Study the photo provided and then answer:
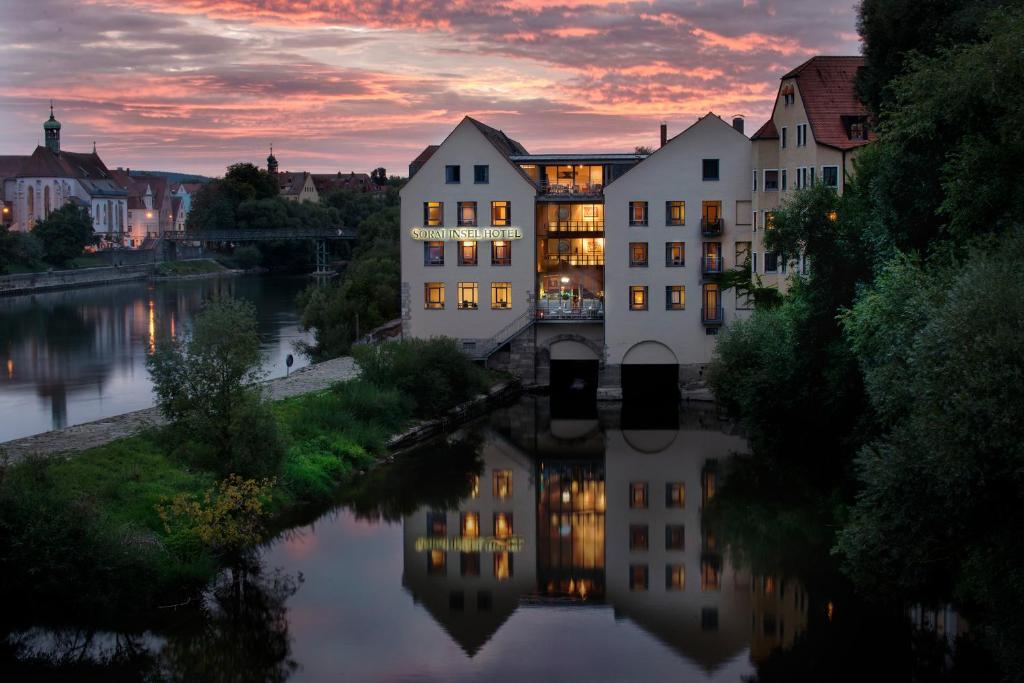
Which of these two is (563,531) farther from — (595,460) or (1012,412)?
(1012,412)

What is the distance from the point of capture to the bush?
38688 millimetres

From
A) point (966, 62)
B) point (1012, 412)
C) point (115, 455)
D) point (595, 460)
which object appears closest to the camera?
point (1012, 412)

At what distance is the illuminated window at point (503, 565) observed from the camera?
24.5m

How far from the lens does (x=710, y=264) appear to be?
44.4 meters

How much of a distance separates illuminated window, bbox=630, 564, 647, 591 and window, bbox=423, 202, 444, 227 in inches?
904

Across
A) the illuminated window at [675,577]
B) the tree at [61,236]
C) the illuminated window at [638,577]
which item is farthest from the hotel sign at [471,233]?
the tree at [61,236]

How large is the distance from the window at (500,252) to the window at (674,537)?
19.2 metres

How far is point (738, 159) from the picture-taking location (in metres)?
43.8

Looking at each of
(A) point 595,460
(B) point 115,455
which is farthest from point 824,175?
(B) point 115,455

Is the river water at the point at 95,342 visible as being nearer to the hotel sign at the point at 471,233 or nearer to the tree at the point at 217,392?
the tree at the point at 217,392

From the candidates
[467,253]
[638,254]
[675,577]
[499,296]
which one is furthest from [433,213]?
[675,577]

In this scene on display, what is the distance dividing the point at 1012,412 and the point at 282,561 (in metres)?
14.4

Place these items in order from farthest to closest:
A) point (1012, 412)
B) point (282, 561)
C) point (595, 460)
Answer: point (595, 460)
point (282, 561)
point (1012, 412)

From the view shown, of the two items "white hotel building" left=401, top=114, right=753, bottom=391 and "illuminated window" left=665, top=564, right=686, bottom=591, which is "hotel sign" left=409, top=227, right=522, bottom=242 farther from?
"illuminated window" left=665, top=564, right=686, bottom=591
